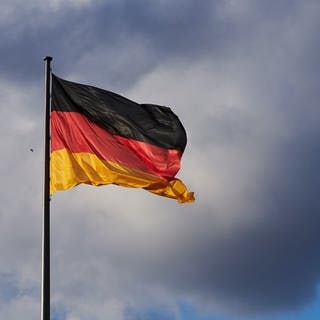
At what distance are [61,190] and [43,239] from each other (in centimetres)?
315

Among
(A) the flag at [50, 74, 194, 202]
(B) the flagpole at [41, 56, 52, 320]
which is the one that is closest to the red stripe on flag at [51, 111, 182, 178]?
(A) the flag at [50, 74, 194, 202]

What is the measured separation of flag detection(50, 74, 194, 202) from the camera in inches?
1090

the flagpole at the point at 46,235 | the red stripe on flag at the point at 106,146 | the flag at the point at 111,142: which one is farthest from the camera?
the red stripe on flag at the point at 106,146

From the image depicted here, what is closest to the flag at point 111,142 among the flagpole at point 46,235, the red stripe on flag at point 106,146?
the red stripe on flag at point 106,146

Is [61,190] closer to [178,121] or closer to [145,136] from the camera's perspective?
[145,136]

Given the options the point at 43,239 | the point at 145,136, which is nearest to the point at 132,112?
the point at 145,136

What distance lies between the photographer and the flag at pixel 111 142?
27.7 meters

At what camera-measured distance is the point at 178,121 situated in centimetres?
3253

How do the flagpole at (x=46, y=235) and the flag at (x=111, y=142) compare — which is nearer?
the flagpole at (x=46, y=235)

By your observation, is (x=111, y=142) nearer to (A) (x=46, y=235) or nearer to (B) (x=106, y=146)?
(B) (x=106, y=146)

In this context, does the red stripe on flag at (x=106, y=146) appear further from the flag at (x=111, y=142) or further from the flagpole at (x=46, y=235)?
the flagpole at (x=46, y=235)

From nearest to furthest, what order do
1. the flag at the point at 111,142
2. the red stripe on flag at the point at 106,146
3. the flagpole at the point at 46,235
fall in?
1. the flagpole at the point at 46,235
2. the flag at the point at 111,142
3. the red stripe on flag at the point at 106,146

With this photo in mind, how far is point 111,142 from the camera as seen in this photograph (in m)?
29.7

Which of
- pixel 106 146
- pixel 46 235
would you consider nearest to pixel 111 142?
pixel 106 146
